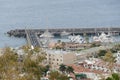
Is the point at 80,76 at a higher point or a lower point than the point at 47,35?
higher

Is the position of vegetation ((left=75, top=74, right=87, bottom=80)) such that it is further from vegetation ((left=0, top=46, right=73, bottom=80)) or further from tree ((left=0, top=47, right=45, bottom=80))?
tree ((left=0, top=47, right=45, bottom=80))

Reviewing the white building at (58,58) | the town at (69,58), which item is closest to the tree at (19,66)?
the town at (69,58)

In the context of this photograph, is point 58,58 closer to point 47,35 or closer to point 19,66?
point 47,35

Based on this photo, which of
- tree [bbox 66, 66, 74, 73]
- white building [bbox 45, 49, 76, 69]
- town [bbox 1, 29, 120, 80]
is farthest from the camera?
white building [bbox 45, 49, 76, 69]

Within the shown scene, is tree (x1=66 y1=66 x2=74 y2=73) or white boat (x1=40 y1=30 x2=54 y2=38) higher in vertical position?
tree (x1=66 y1=66 x2=74 y2=73)
